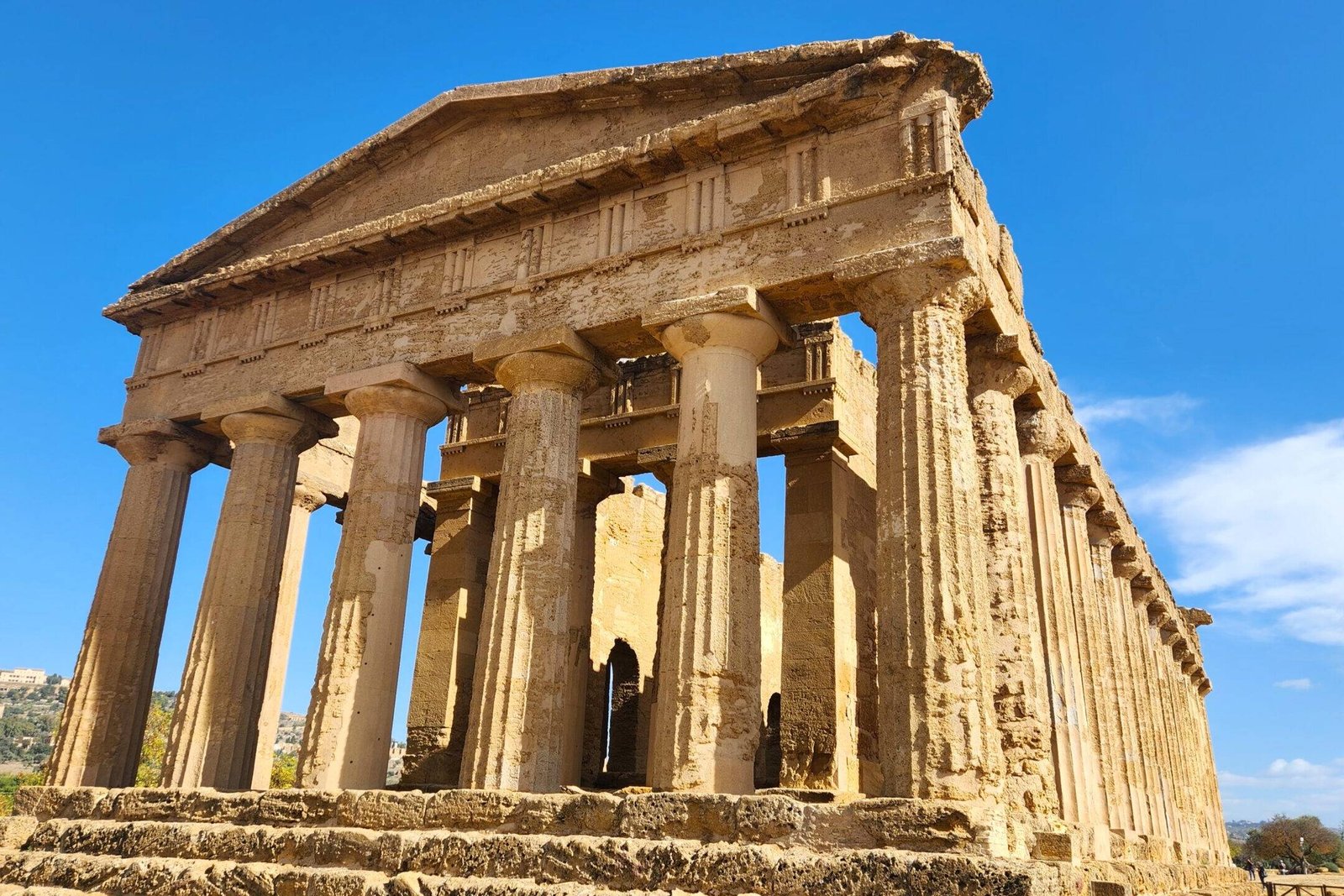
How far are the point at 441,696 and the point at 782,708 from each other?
19.2 ft

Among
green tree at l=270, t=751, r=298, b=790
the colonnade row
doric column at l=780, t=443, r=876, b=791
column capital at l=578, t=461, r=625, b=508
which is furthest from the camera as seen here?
green tree at l=270, t=751, r=298, b=790

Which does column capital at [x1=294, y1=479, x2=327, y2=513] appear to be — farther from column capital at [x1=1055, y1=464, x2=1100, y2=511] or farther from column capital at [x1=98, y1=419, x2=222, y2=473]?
column capital at [x1=1055, y1=464, x2=1100, y2=511]

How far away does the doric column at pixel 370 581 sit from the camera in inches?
473

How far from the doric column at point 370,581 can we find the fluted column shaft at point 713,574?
12.0ft

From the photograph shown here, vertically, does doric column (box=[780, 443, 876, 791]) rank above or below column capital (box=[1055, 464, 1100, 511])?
below

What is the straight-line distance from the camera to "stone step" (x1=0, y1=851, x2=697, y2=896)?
835 centimetres

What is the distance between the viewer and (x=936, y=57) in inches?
428

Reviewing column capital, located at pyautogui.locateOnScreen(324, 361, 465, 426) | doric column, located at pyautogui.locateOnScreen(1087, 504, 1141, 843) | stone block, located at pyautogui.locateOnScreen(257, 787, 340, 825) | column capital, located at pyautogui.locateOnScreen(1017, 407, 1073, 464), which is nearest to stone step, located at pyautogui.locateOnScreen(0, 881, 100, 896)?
stone block, located at pyautogui.locateOnScreen(257, 787, 340, 825)

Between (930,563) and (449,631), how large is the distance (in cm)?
1001

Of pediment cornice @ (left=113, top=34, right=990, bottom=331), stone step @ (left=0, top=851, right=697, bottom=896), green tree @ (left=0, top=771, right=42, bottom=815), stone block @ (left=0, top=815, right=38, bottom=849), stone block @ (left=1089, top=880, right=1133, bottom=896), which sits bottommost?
stone step @ (left=0, top=851, right=697, bottom=896)

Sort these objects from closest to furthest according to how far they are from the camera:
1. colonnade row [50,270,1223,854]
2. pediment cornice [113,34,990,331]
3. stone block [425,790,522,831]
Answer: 1. colonnade row [50,270,1223,854]
2. stone block [425,790,522,831]
3. pediment cornice [113,34,990,331]

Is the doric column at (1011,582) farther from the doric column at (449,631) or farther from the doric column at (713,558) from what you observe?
the doric column at (449,631)

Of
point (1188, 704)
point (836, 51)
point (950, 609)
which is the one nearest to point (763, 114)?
point (836, 51)

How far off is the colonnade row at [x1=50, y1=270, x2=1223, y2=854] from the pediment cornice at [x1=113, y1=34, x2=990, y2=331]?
193cm
